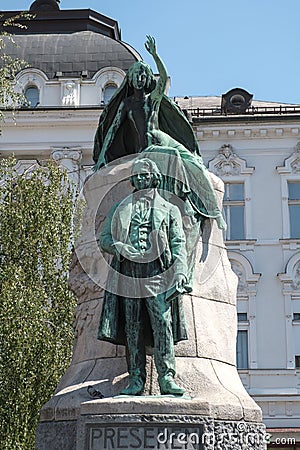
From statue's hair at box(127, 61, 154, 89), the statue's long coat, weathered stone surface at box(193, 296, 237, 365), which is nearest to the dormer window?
statue's hair at box(127, 61, 154, 89)

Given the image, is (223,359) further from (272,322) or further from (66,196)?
(272,322)

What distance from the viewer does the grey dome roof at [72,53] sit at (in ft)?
81.9

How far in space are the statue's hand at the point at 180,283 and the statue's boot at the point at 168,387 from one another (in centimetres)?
61

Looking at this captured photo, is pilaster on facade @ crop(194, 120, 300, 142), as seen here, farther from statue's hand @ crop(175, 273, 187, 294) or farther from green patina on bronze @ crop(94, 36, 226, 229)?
statue's hand @ crop(175, 273, 187, 294)

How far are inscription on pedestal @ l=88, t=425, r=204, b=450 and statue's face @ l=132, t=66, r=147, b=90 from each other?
3.36 m

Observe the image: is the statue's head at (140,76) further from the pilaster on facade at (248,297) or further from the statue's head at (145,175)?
the pilaster on facade at (248,297)

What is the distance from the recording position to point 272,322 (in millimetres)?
22250

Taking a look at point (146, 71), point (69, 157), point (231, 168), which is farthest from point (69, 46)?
point (146, 71)

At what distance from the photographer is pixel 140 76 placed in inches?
288

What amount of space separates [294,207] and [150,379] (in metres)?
18.1

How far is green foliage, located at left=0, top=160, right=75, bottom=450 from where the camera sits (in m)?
14.5

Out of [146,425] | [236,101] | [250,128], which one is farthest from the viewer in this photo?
[236,101]

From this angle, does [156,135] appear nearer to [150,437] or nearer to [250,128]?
[150,437]

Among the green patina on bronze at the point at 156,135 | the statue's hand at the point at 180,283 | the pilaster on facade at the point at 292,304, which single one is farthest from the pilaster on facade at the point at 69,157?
the statue's hand at the point at 180,283
